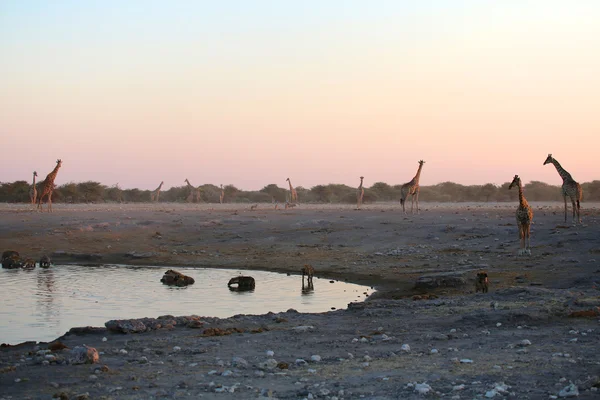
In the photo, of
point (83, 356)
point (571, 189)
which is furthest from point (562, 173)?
point (83, 356)

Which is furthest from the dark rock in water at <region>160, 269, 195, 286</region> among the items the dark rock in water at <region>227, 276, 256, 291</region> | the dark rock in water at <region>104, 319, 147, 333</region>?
the dark rock in water at <region>104, 319, 147, 333</region>

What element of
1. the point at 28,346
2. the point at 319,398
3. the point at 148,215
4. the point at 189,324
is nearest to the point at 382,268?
the point at 189,324

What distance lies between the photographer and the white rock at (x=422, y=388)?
22.9ft

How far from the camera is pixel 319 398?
6.93 meters

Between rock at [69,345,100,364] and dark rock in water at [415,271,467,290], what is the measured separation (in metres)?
8.60

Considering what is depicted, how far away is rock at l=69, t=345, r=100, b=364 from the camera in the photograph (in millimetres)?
8570

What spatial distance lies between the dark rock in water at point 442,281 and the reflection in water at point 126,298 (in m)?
1.46

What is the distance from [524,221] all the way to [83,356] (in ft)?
43.7

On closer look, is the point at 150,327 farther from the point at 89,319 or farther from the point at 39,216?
the point at 39,216

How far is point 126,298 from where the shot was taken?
1612 cm

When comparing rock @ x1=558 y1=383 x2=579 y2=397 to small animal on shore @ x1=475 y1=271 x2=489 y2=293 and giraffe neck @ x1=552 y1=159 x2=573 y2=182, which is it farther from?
giraffe neck @ x1=552 y1=159 x2=573 y2=182

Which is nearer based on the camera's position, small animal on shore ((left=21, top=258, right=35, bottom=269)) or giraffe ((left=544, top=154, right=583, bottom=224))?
small animal on shore ((left=21, top=258, right=35, bottom=269))

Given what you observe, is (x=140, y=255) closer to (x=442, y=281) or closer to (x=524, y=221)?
(x=442, y=281)

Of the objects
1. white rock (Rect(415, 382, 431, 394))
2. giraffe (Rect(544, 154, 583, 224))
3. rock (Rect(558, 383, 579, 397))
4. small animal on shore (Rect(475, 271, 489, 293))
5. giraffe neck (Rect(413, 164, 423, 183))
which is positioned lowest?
white rock (Rect(415, 382, 431, 394))
